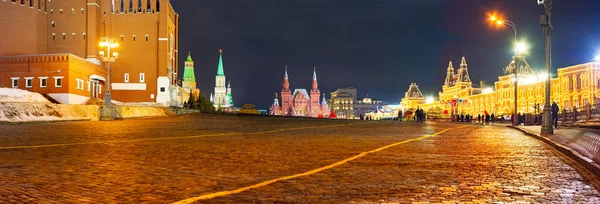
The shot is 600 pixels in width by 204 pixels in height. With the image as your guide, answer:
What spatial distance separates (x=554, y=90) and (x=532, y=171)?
85991 mm

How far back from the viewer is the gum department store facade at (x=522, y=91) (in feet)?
242

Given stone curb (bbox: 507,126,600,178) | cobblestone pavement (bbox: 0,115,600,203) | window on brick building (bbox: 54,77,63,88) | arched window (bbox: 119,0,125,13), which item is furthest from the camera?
arched window (bbox: 119,0,125,13)

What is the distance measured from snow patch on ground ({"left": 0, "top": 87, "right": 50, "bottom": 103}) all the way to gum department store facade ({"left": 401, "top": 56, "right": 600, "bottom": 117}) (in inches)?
1805

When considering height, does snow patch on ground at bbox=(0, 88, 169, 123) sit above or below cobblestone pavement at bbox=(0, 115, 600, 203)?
above

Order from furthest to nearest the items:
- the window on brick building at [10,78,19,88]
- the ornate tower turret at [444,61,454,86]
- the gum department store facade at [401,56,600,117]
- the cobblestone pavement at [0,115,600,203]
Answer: the ornate tower turret at [444,61,454,86]
the gum department store facade at [401,56,600,117]
the window on brick building at [10,78,19,88]
the cobblestone pavement at [0,115,600,203]

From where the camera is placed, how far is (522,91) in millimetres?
92562

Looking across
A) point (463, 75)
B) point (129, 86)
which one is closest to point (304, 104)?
point (463, 75)

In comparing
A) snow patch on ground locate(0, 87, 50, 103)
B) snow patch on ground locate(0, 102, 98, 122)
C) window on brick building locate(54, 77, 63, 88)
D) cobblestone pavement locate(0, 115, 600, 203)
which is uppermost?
window on brick building locate(54, 77, 63, 88)

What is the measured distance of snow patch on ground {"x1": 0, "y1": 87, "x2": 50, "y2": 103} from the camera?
4097 centimetres

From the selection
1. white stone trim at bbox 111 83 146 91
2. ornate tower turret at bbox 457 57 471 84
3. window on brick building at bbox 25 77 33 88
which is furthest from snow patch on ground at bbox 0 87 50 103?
ornate tower turret at bbox 457 57 471 84

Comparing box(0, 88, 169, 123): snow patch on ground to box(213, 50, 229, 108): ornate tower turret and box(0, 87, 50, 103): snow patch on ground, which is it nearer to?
box(0, 87, 50, 103): snow patch on ground

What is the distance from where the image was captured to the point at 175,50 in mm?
69938

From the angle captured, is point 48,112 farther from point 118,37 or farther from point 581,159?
point 118,37

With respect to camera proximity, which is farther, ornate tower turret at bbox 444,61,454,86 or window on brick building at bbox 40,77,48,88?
ornate tower turret at bbox 444,61,454,86
